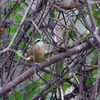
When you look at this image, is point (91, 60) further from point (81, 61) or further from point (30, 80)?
point (30, 80)

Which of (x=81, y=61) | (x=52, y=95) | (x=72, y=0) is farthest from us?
(x=52, y=95)

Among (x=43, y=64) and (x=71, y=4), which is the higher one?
(x=71, y=4)

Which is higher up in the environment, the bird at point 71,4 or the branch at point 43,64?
the bird at point 71,4

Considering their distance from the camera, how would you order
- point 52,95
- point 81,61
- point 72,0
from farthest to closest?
point 52,95
point 81,61
point 72,0

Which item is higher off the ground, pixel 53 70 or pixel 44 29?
pixel 44 29

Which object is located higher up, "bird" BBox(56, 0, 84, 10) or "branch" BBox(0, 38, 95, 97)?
"bird" BBox(56, 0, 84, 10)

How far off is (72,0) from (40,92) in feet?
2.59

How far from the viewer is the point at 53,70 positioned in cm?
301

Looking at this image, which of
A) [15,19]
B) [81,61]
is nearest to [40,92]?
[81,61]

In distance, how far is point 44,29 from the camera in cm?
276

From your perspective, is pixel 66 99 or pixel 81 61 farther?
pixel 66 99

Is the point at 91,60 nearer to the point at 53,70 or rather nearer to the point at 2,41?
the point at 53,70

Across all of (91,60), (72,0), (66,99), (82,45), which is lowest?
(66,99)

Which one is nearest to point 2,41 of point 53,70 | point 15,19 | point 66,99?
point 15,19
